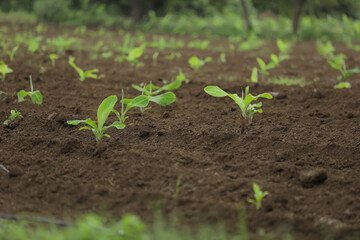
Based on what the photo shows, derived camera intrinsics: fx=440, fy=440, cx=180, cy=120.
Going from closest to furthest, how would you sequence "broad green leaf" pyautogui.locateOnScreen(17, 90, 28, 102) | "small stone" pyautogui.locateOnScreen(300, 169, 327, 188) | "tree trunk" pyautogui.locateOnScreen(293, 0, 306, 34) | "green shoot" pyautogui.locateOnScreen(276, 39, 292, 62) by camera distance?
1. "small stone" pyautogui.locateOnScreen(300, 169, 327, 188)
2. "broad green leaf" pyautogui.locateOnScreen(17, 90, 28, 102)
3. "green shoot" pyautogui.locateOnScreen(276, 39, 292, 62)
4. "tree trunk" pyautogui.locateOnScreen(293, 0, 306, 34)

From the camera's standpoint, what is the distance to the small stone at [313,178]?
2117 millimetres

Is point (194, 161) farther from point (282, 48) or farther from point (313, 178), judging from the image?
point (282, 48)

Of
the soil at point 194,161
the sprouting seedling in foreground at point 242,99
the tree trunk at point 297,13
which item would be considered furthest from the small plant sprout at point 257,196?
the tree trunk at point 297,13

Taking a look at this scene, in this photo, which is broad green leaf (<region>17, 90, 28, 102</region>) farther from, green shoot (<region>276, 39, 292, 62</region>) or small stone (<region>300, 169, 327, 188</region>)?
green shoot (<region>276, 39, 292, 62</region>)

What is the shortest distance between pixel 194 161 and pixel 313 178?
24.4 inches

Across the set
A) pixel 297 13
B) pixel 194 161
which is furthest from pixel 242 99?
pixel 297 13

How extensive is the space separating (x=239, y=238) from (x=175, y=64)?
4.37 m

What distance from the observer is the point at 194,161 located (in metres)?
2.36

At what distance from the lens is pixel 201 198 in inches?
78.1

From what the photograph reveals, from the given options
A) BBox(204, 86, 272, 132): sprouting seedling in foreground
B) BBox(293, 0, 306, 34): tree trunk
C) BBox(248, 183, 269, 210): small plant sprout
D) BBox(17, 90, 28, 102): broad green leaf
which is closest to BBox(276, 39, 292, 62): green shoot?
BBox(204, 86, 272, 132): sprouting seedling in foreground

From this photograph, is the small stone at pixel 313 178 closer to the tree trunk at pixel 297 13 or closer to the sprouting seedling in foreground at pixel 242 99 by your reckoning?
the sprouting seedling in foreground at pixel 242 99

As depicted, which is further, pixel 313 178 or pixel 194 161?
pixel 194 161

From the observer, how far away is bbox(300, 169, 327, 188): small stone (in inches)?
83.4

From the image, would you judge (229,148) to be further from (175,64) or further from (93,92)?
(175,64)
